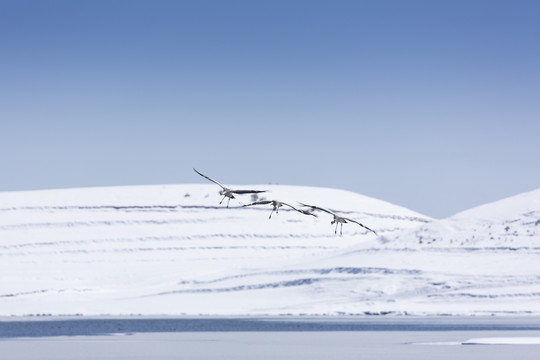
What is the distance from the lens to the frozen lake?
133 ft

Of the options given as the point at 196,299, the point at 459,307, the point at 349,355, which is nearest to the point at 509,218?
the point at 459,307

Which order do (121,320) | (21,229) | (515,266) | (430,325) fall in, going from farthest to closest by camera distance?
1. (21,229)
2. (515,266)
3. (121,320)
4. (430,325)

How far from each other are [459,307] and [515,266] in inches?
230

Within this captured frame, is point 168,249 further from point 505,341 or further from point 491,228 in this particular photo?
point 505,341

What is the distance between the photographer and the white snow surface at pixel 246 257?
72562 mm

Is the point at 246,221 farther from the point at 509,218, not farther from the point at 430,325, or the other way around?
the point at 430,325

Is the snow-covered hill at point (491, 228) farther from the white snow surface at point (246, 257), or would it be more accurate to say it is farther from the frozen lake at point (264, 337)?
the frozen lake at point (264, 337)

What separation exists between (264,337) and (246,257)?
4703 cm

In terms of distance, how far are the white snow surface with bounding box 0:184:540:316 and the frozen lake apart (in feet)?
20.4

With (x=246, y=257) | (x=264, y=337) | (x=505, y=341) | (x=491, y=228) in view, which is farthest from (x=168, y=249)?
(x=505, y=341)

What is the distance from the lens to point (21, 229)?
10538 cm

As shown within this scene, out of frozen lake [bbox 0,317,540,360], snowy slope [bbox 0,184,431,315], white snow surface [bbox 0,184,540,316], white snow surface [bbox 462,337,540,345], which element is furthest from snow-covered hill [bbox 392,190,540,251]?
white snow surface [bbox 462,337,540,345]

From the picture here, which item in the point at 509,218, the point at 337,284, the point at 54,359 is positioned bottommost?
the point at 54,359

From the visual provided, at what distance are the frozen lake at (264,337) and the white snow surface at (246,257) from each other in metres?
6.21
